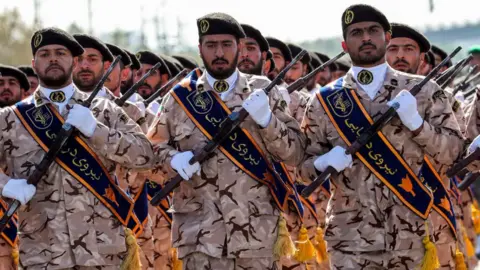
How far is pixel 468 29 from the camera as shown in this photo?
61031 mm

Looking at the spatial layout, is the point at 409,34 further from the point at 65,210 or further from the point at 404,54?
the point at 65,210

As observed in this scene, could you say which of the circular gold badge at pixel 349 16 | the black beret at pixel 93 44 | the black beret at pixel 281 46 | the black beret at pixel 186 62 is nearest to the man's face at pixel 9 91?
the black beret at pixel 93 44

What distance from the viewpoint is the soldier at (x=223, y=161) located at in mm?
10141

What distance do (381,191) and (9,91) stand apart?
18.4 feet

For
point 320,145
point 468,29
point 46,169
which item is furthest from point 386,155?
point 468,29

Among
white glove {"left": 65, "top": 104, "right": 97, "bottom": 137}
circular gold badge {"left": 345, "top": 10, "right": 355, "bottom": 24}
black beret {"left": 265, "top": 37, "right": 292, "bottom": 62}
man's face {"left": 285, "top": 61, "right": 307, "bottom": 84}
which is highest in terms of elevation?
circular gold badge {"left": 345, "top": 10, "right": 355, "bottom": 24}

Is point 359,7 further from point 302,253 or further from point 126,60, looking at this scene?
point 126,60

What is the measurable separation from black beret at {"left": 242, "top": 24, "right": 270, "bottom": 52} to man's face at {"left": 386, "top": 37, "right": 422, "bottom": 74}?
1.44 meters

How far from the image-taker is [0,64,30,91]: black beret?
568 inches

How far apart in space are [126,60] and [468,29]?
48.9m

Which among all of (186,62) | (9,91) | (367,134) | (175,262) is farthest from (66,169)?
(186,62)

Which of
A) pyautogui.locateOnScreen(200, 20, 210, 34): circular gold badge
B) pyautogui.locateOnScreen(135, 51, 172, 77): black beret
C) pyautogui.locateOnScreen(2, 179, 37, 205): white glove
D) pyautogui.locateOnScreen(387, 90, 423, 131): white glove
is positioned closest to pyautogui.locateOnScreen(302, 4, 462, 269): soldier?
pyautogui.locateOnScreen(387, 90, 423, 131): white glove

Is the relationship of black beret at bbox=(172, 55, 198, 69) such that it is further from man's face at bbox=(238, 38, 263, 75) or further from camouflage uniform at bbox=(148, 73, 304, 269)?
camouflage uniform at bbox=(148, 73, 304, 269)

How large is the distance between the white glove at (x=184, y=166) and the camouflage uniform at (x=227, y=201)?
0.11 metres
